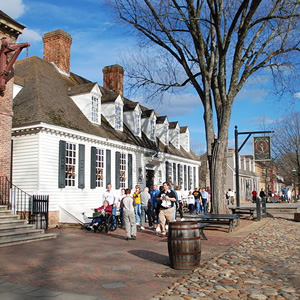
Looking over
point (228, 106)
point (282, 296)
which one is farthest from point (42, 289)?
point (228, 106)

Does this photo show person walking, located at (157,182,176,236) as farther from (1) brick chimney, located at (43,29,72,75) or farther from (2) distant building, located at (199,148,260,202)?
(2) distant building, located at (199,148,260,202)

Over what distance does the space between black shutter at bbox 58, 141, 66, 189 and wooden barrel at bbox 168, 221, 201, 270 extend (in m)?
8.92

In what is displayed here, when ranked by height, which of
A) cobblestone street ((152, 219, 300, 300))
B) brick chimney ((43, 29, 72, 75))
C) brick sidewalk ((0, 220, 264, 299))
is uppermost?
brick chimney ((43, 29, 72, 75))

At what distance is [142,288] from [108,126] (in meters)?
14.7

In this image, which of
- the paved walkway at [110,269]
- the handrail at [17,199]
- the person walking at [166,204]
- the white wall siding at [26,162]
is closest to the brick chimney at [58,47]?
the white wall siding at [26,162]

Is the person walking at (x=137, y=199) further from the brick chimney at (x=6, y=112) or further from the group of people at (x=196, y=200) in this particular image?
the group of people at (x=196, y=200)

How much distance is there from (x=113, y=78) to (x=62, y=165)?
12.7 meters

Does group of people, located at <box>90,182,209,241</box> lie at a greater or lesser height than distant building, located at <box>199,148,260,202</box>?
lesser

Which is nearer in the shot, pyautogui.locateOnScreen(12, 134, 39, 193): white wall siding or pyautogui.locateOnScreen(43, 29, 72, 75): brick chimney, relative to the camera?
pyautogui.locateOnScreen(12, 134, 39, 193): white wall siding

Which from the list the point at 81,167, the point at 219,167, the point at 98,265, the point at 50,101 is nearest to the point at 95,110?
the point at 50,101

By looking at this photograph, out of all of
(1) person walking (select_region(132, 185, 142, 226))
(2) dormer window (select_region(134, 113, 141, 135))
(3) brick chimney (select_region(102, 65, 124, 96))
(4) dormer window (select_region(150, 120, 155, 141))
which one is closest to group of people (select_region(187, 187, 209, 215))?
(2) dormer window (select_region(134, 113, 141, 135))

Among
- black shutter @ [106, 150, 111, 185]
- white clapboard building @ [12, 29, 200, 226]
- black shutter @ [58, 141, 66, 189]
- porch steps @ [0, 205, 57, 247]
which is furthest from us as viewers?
black shutter @ [106, 150, 111, 185]

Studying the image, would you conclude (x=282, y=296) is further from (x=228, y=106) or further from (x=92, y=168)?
(x=92, y=168)

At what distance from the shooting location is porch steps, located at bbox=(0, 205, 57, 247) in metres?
9.95
